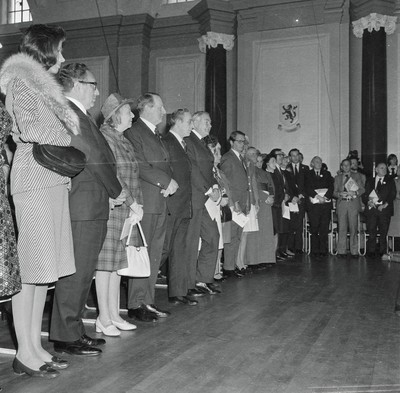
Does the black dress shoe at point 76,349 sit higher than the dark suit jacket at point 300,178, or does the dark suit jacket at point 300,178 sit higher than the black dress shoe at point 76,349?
the dark suit jacket at point 300,178

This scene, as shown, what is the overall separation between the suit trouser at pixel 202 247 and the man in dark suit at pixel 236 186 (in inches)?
34.5

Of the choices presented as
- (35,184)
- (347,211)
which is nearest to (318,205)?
(347,211)

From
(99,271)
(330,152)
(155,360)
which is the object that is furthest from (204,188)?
(330,152)

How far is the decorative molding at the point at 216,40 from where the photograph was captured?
933 centimetres

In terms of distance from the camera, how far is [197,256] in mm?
4074

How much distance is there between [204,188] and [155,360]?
185 centimetres

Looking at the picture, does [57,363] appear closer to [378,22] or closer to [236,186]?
[236,186]

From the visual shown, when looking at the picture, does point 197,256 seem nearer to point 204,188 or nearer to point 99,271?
point 204,188

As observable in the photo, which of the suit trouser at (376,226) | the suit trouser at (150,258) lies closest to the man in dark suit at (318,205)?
the suit trouser at (376,226)

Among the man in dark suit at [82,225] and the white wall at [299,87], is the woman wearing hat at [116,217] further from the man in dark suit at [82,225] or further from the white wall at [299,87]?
the white wall at [299,87]

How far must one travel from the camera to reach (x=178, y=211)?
12.0 ft

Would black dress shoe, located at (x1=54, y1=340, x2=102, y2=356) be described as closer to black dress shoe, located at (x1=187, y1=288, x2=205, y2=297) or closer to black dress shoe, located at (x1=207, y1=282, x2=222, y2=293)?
black dress shoe, located at (x1=187, y1=288, x2=205, y2=297)

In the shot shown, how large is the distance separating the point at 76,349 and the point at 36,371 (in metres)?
0.33

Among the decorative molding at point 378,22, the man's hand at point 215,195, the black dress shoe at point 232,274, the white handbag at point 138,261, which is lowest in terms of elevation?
the black dress shoe at point 232,274
